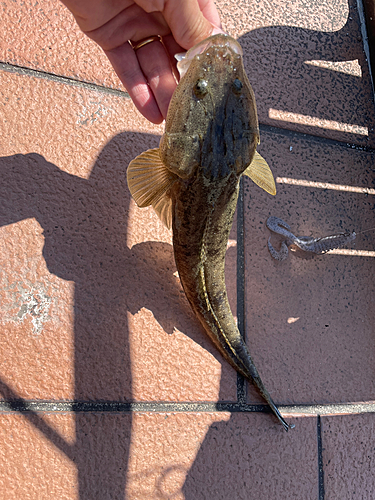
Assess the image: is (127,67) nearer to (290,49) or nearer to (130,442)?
(290,49)

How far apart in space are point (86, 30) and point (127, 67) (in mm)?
227

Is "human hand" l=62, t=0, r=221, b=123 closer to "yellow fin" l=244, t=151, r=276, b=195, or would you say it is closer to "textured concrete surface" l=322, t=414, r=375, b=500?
"yellow fin" l=244, t=151, r=276, b=195

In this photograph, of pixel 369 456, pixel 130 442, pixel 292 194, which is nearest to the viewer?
pixel 130 442

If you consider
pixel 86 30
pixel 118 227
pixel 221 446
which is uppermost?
pixel 86 30

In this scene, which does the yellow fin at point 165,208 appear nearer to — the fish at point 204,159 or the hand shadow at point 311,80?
the fish at point 204,159

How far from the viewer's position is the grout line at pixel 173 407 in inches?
75.6

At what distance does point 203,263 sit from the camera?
1.87 metres

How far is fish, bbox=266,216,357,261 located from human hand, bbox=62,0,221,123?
92cm

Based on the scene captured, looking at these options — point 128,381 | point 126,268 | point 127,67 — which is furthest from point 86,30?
point 128,381

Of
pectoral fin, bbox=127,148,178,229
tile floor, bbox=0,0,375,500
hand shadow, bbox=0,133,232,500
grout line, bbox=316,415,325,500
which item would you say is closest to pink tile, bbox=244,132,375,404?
tile floor, bbox=0,0,375,500

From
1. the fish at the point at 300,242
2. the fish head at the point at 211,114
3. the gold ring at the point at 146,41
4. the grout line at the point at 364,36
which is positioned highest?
the gold ring at the point at 146,41

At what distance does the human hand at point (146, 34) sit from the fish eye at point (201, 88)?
0.28 meters

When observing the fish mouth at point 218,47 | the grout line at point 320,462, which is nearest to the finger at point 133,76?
the fish mouth at point 218,47

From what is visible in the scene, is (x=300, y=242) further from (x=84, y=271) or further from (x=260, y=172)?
(x=84, y=271)
